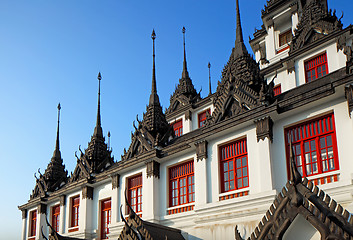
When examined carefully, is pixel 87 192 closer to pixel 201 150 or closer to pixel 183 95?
pixel 201 150

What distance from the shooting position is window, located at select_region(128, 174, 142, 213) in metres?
19.6

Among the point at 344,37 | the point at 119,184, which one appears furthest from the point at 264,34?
the point at 119,184

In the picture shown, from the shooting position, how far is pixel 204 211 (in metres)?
15.7

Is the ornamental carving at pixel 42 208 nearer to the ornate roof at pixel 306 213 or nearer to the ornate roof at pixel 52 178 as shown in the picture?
the ornate roof at pixel 52 178

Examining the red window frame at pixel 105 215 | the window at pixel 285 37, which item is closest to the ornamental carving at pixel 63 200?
the red window frame at pixel 105 215

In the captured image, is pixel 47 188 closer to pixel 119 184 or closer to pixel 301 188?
pixel 119 184

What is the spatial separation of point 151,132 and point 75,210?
776cm

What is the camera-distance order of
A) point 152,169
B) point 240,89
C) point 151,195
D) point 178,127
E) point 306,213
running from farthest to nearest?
point 178,127, point 152,169, point 151,195, point 240,89, point 306,213

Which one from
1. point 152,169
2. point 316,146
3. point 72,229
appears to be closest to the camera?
point 316,146

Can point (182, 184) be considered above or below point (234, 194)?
above

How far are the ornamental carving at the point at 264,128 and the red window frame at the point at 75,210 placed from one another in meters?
13.9

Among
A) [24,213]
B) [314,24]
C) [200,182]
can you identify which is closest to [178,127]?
[314,24]

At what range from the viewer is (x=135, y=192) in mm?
20062

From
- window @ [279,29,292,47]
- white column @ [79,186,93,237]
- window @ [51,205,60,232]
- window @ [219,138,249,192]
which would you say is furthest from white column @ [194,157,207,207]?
window @ [51,205,60,232]
